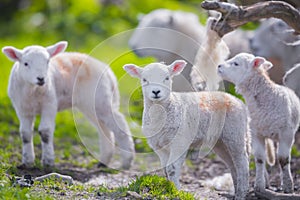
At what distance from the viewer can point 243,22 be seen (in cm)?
873

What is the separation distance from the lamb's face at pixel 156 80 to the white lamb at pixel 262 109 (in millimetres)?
1229

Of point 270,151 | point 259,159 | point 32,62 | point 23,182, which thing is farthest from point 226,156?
point 32,62

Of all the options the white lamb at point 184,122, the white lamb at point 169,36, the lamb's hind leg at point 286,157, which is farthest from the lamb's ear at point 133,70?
the white lamb at point 169,36

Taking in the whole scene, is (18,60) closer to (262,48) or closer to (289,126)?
(289,126)

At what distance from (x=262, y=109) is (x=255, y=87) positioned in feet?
0.96

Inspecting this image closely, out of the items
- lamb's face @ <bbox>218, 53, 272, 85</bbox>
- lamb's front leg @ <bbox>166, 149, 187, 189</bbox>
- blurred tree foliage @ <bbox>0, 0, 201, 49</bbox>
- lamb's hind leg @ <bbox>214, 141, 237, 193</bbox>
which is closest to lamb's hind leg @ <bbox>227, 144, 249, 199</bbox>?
lamb's hind leg @ <bbox>214, 141, 237, 193</bbox>

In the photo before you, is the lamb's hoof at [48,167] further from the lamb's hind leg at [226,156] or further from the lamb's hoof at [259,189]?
the lamb's hoof at [259,189]

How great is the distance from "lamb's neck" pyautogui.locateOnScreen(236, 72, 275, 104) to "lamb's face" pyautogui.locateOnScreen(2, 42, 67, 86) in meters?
2.54

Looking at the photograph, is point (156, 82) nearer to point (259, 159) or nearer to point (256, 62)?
point (256, 62)

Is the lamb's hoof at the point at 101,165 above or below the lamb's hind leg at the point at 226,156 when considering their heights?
below

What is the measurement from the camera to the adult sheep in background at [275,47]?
1384 cm

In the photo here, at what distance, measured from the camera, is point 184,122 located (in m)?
7.71

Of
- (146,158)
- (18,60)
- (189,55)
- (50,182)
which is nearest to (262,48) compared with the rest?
(189,55)

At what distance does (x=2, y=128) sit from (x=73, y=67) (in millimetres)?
2606
